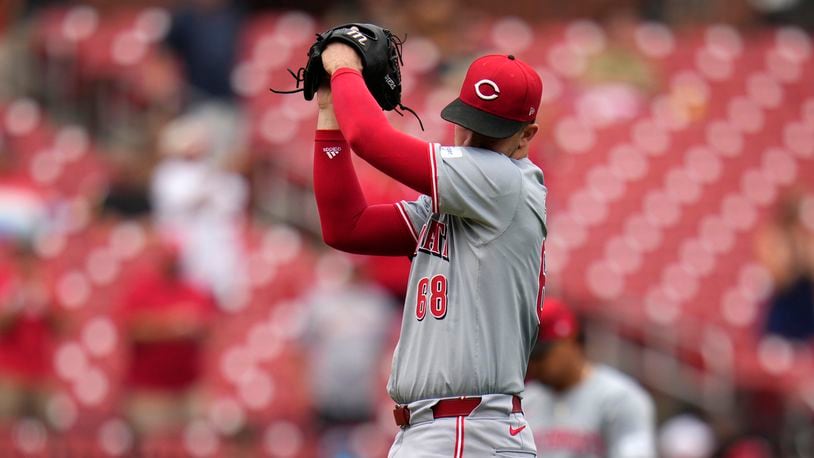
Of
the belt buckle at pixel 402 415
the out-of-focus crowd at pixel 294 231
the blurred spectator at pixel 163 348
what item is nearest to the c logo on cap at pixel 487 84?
the belt buckle at pixel 402 415

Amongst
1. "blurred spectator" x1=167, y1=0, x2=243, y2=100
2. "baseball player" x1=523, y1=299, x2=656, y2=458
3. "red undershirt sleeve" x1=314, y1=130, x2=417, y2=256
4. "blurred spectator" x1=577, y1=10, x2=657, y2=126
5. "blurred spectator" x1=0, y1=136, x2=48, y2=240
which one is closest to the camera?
"red undershirt sleeve" x1=314, y1=130, x2=417, y2=256

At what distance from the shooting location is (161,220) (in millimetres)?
10023

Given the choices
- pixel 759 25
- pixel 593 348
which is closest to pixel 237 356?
pixel 593 348

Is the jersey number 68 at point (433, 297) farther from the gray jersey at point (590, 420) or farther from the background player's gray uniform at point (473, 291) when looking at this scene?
the gray jersey at point (590, 420)

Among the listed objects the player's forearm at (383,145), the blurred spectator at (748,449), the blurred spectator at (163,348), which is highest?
the player's forearm at (383,145)

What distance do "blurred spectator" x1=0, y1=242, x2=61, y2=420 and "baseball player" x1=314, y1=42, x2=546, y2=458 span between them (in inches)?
212

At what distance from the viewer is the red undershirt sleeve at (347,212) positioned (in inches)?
145

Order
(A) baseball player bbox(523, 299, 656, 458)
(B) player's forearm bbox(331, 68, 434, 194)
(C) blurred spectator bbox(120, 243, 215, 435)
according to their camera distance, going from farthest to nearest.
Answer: (C) blurred spectator bbox(120, 243, 215, 435) → (A) baseball player bbox(523, 299, 656, 458) → (B) player's forearm bbox(331, 68, 434, 194)

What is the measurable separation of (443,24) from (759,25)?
14.3ft

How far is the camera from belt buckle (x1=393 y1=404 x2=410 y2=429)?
3.61 metres

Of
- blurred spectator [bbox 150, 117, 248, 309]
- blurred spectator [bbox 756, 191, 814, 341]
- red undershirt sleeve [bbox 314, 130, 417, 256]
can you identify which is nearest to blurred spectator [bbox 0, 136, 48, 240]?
blurred spectator [bbox 150, 117, 248, 309]

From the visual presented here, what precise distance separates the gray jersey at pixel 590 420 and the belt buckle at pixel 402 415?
2090 mm

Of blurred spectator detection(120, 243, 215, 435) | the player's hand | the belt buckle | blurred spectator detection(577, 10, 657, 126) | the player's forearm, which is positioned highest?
the player's hand

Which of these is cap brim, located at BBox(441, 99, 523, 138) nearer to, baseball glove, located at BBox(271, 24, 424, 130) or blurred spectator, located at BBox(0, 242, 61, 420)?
baseball glove, located at BBox(271, 24, 424, 130)
